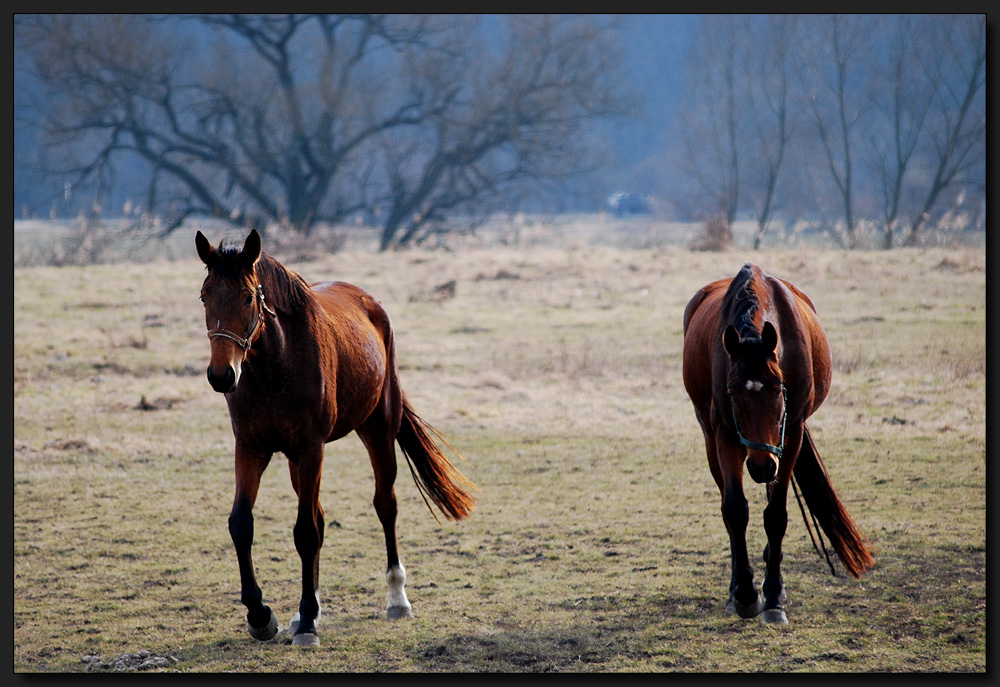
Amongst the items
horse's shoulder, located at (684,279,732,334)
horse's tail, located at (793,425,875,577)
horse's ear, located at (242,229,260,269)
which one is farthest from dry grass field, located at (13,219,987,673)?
horse's ear, located at (242,229,260,269)

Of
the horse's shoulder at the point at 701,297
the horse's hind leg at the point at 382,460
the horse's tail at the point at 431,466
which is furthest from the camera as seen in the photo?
the horse's shoulder at the point at 701,297

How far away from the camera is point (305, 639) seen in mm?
3900

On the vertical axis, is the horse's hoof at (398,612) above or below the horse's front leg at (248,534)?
below

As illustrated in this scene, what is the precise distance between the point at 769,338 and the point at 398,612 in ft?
7.18

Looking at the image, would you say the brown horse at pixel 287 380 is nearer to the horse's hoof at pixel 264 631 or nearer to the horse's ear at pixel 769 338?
the horse's hoof at pixel 264 631

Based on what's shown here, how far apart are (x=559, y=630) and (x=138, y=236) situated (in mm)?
18302

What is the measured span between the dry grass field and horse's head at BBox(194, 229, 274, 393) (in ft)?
5.01

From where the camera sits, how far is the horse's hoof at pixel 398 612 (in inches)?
169

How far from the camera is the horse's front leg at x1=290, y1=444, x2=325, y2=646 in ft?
12.4

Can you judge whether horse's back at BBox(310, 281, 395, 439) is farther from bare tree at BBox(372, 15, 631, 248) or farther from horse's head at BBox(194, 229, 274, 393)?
bare tree at BBox(372, 15, 631, 248)

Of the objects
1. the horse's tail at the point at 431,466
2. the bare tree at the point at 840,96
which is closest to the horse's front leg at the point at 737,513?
the horse's tail at the point at 431,466

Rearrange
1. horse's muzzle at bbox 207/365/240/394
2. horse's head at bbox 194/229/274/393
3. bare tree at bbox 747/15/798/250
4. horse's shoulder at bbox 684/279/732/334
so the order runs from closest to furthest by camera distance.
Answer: horse's muzzle at bbox 207/365/240/394 < horse's head at bbox 194/229/274/393 < horse's shoulder at bbox 684/279/732/334 < bare tree at bbox 747/15/798/250

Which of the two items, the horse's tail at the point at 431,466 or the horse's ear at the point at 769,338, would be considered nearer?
the horse's ear at the point at 769,338

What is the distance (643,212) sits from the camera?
84.0ft
